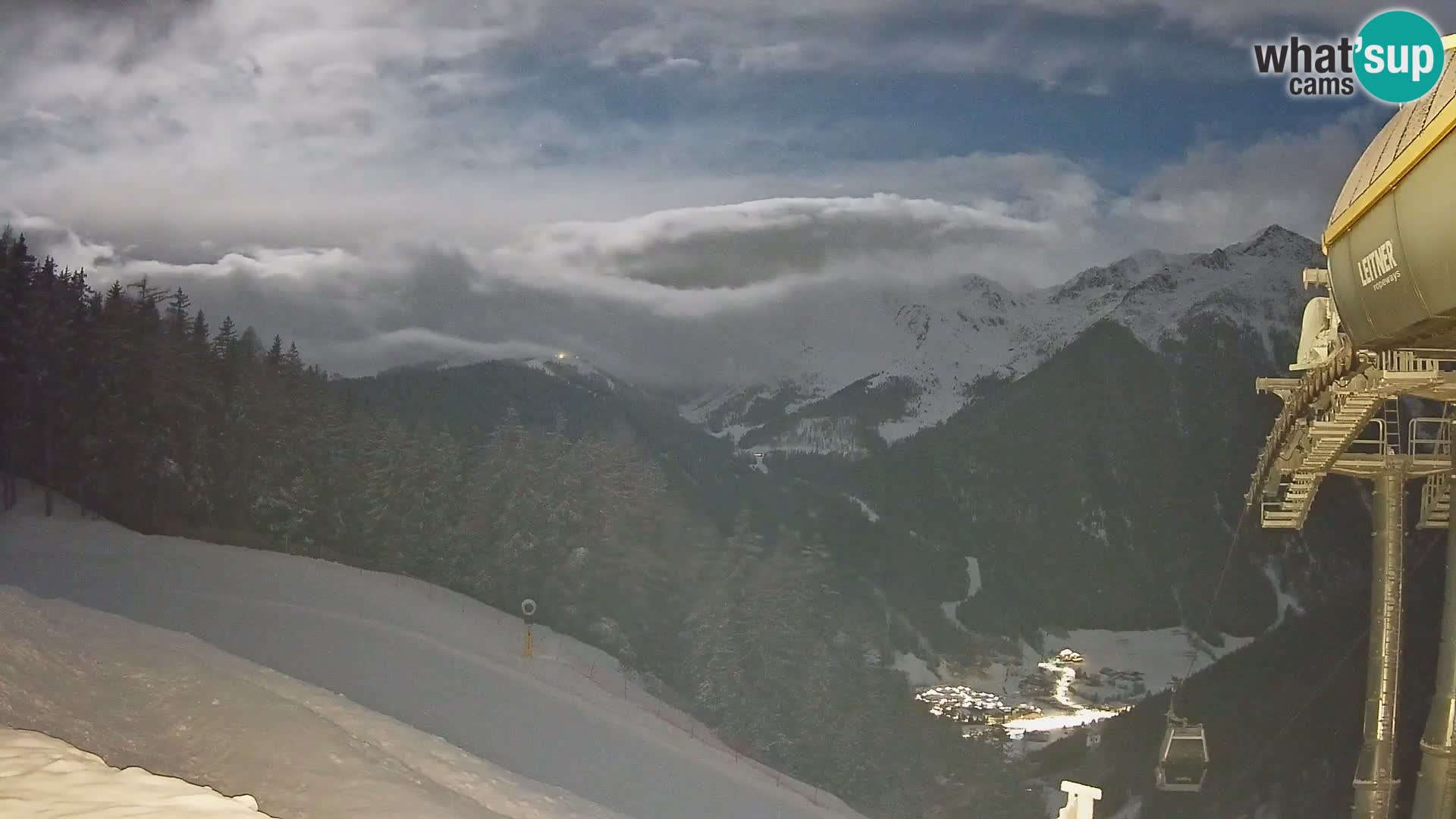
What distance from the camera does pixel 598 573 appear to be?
4850cm

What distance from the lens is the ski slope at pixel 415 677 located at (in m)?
16.8

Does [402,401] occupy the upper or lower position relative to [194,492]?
upper

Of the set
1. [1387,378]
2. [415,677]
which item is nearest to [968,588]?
[415,677]

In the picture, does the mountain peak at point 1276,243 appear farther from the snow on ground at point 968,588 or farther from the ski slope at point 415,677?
the ski slope at point 415,677

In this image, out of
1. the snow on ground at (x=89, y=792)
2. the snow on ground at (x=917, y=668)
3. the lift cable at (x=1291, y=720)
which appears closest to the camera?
the snow on ground at (x=89, y=792)

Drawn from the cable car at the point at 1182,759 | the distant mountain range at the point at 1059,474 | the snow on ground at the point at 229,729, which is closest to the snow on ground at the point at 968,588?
the distant mountain range at the point at 1059,474

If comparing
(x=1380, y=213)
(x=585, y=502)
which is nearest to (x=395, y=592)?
(x=585, y=502)

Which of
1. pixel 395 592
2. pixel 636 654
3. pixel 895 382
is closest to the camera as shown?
pixel 395 592

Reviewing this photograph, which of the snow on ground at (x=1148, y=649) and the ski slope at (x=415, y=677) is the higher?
the ski slope at (x=415, y=677)

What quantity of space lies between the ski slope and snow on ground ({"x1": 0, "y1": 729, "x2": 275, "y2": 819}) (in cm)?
484

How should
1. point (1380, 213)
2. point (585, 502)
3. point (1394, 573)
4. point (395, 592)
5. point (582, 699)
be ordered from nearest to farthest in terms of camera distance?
point (1380, 213) < point (1394, 573) < point (582, 699) < point (395, 592) < point (585, 502)

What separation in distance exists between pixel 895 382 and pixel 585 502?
76815 mm

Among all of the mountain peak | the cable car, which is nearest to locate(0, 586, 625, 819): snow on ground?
the cable car

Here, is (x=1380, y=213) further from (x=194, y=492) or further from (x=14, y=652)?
(x=194, y=492)
